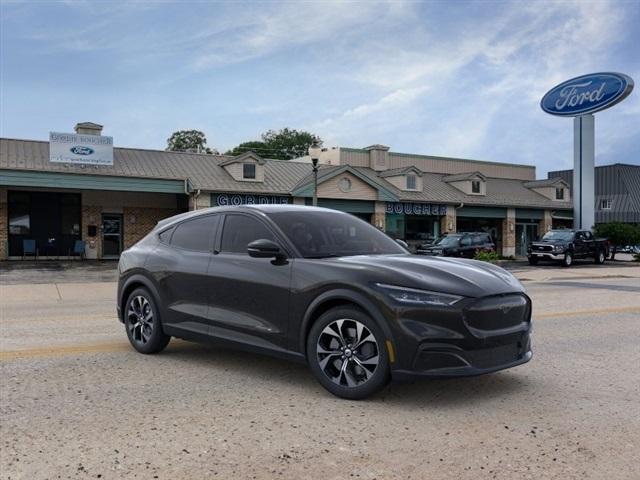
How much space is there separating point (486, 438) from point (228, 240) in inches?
121

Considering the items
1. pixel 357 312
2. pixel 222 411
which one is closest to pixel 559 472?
pixel 357 312

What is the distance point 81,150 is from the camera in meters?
27.9

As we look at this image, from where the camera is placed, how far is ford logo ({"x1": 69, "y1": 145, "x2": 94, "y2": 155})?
2772 cm

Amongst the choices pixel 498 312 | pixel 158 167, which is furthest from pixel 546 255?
pixel 498 312

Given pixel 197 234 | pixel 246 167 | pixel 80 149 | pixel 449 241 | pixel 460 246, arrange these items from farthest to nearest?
pixel 246 167 < pixel 449 241 < pixel 460 246 < pixel 80 149 < pixel 197 234

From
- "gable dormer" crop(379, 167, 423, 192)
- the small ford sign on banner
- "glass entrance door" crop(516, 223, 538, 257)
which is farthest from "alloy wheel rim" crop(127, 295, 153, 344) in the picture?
"glass entrance door" crop(516, 223, 538, 257)

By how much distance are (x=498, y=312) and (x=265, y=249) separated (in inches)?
78.3

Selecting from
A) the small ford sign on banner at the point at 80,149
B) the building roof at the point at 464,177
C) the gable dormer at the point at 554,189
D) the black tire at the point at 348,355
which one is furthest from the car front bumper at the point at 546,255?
the black tire at the point at 348,355

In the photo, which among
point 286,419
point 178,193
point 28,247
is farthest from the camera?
point 178,193

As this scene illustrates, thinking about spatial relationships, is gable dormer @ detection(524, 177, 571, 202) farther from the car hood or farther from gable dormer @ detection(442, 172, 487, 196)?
the car hood

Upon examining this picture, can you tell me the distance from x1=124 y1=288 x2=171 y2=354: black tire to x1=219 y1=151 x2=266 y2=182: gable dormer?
24.9m

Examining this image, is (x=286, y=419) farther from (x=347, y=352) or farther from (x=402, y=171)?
(x=402, y=171)

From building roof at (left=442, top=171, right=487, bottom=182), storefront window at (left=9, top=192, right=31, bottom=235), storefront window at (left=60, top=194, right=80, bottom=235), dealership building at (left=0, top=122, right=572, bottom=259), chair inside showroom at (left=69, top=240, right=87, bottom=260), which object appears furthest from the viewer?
building roof at (left=442, top=171, right=487, bottom=182)

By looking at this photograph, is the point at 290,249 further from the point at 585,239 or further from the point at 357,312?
the point at 585,239
